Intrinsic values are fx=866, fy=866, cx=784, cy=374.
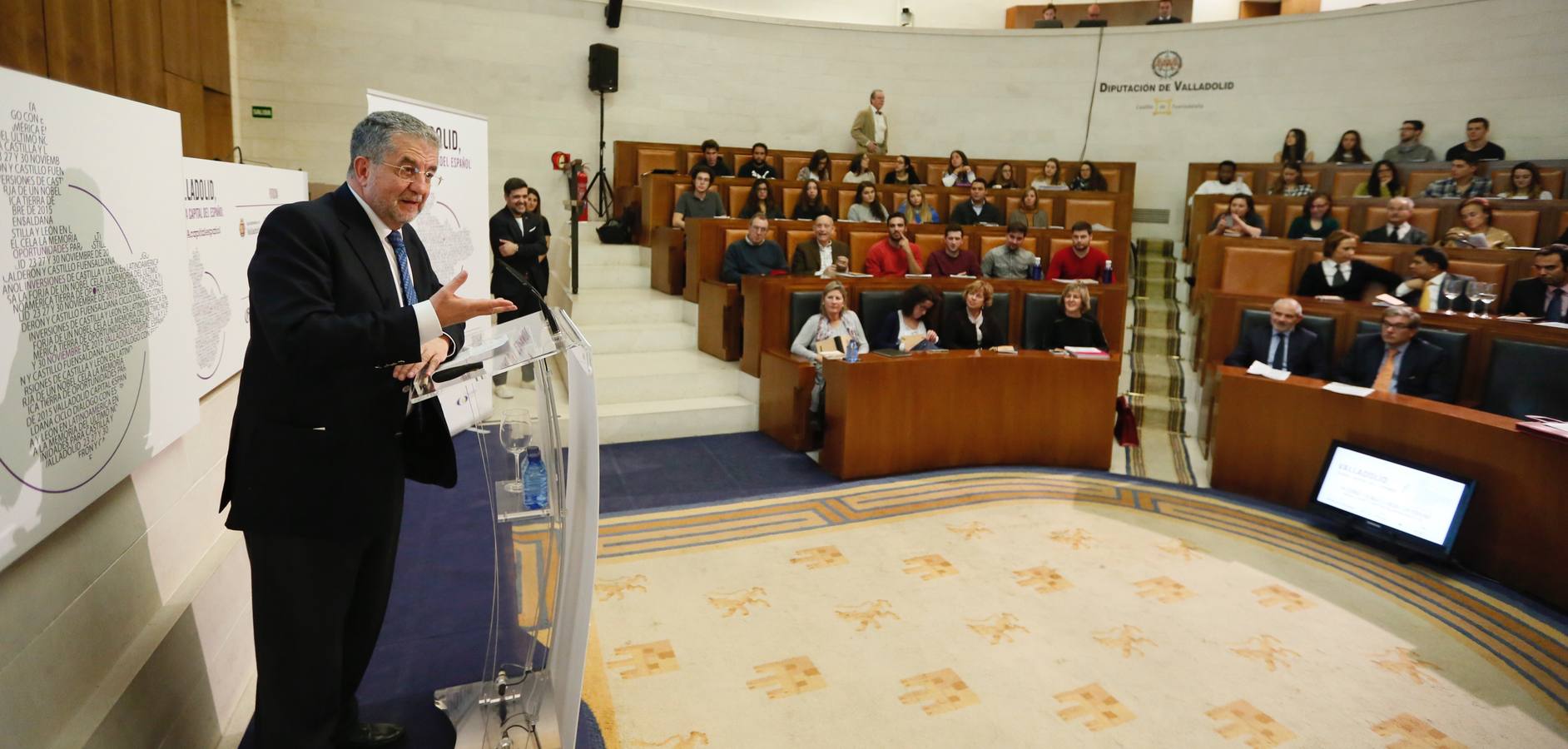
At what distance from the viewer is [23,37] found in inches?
135

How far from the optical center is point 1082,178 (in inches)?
311

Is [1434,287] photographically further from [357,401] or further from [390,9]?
[390,9]

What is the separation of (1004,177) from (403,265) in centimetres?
728

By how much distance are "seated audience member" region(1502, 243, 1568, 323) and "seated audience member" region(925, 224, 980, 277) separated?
9.07 feet

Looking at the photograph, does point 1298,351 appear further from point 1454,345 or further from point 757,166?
point 757,166

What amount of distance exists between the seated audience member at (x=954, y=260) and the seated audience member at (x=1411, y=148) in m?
4.43

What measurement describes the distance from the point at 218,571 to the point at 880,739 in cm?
161

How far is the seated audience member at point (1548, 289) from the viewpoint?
13.1 feet

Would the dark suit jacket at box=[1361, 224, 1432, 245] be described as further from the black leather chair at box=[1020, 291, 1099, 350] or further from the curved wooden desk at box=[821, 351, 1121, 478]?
the curved wooden desk at box=[821, 351, 1121, 478]

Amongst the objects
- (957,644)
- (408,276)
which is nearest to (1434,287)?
(957,644)

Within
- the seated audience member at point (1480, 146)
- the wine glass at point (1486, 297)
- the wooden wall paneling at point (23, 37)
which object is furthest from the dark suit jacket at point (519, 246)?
the seated audience member at point (1480, 146)

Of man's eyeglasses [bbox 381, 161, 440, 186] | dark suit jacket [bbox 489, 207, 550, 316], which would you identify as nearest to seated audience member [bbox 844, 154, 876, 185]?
dark suit jacket [bbox 489, 207, 550, 316]

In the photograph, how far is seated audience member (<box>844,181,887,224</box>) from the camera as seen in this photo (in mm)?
6875

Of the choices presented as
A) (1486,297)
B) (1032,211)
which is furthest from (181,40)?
(1486,297)
